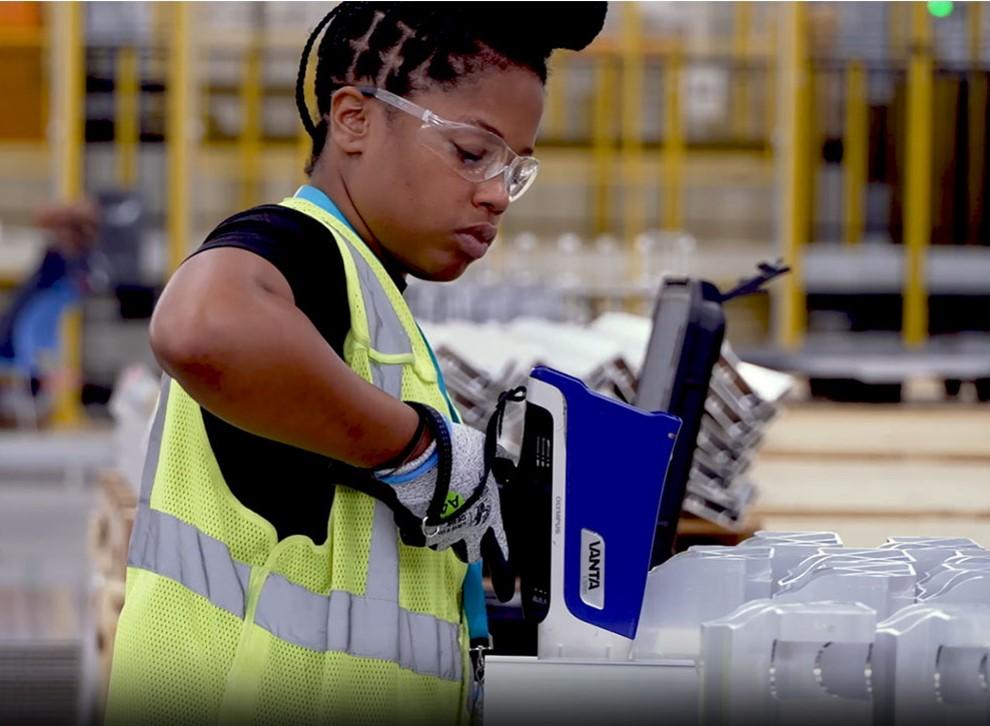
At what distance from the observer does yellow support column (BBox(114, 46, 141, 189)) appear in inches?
412

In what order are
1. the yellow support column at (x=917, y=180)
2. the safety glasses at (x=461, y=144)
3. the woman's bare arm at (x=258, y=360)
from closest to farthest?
the woman's bare arm at (x=258, y=360) < the safety glasses at (x=461, y=144) < the yellow support column at (x=917, y=180)

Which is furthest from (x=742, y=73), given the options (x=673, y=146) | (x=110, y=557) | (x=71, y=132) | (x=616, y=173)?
(x=110, y=557)

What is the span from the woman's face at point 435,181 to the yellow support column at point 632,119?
343 inches

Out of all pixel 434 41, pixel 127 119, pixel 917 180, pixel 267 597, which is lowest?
pixel 267 597

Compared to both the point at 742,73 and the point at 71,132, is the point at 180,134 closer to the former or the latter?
the point at 71,132

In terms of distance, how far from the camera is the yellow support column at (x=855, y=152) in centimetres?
1027

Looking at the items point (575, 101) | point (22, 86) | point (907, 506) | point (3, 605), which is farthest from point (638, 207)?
point (907, 506)

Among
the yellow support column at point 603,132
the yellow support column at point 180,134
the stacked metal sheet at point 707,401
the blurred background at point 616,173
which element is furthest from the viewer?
the yellow support column at point 603,132

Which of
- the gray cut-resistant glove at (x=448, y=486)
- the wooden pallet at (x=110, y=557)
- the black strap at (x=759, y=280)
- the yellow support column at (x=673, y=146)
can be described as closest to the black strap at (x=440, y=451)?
the gray cut-resistant glove at (x=448, y=486)

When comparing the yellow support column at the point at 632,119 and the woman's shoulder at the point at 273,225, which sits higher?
the yellow support column at the point at 632,119

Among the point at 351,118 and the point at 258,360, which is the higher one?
the point at 351,118

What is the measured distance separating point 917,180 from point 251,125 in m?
3.81

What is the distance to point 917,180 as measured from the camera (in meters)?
9.80

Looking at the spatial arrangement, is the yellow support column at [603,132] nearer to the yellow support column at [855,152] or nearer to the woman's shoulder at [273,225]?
the yellow support column at [855,152]
